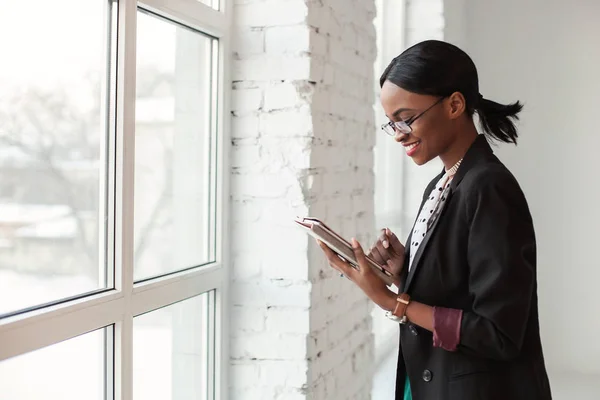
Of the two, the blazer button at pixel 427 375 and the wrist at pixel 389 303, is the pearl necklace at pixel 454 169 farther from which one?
the blazer button at pixel 427 375

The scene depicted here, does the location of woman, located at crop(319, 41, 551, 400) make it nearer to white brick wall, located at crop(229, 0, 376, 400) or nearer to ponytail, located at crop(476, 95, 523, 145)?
ponytail, located at crop(476, 95, 523, 145)

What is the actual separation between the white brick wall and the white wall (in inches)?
88.8

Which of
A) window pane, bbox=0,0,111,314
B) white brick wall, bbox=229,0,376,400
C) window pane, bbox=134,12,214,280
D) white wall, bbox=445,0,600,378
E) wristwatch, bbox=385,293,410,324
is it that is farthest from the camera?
white wall, bbox=445,0,600,378

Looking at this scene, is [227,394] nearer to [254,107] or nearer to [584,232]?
[254,107]

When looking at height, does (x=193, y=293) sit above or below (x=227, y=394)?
above

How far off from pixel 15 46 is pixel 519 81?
3388mm

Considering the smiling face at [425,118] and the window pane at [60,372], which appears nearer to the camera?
the window pane at [60,372]

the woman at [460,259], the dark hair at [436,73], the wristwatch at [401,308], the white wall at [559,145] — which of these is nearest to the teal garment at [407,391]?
the woman at [460,259]

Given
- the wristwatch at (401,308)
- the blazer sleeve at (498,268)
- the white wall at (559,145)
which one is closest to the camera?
the blazer sleeve at (498,268)

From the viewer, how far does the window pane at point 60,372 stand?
117 centimetres

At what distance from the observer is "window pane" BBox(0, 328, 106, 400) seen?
117 centimetres

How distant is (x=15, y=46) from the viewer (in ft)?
3.80

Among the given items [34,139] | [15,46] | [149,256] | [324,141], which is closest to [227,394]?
[149,256]

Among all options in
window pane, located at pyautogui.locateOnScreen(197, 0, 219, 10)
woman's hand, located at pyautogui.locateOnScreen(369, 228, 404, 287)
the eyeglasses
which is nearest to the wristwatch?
woman's hand, located at pyautogui.locateOnScreen(369, 228, 404, 287)
